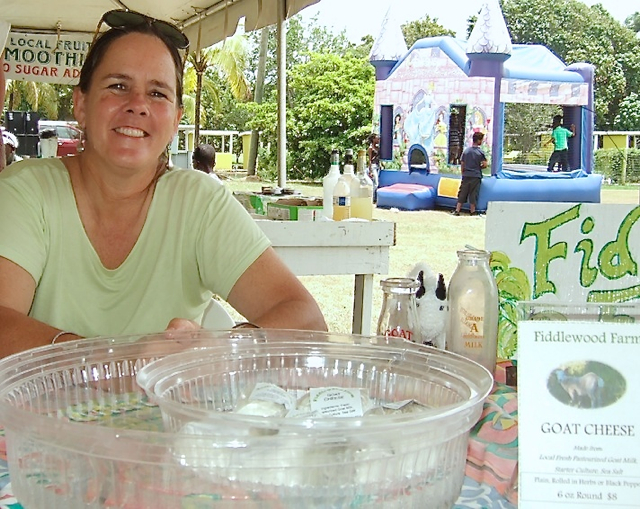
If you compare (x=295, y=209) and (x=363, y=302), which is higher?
(x=295, y=209)

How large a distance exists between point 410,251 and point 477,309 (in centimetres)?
694

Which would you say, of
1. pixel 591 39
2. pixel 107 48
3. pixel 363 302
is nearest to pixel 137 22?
pixel 107 48

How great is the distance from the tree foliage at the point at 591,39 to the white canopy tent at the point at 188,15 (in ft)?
85.3

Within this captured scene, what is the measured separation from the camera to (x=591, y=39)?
1323 inches

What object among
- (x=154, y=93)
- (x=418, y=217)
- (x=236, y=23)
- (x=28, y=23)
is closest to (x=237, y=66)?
(x=418, y=217)

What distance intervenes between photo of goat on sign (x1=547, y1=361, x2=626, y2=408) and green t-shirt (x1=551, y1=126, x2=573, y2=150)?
11.8m

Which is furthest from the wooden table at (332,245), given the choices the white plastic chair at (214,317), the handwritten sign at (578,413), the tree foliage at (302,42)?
the tree foliage at (302,42)

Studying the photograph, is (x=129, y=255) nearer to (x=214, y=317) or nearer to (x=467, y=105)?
(x=214, y=317)

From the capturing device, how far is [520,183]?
11.3 metres

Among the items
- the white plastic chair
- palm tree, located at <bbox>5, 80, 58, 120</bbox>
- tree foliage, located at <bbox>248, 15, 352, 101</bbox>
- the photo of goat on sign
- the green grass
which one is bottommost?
the green grass

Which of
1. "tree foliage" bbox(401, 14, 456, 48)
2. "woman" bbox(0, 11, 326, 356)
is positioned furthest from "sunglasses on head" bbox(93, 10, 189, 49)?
"tree foliage" bbox(401, 14, 456, 48)

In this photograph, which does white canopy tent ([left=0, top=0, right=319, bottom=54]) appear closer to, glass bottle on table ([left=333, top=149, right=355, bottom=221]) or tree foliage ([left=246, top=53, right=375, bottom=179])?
glass bottle on table ([left=333, top=149, right=355, bottom=221])

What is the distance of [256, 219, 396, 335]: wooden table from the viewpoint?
2959 millimetres

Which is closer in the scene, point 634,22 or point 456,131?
point 456,131
